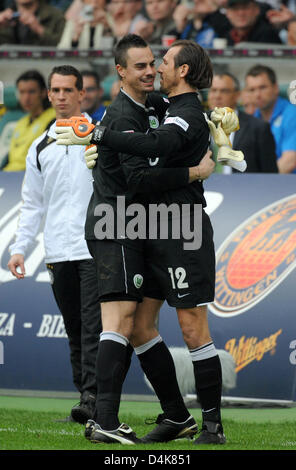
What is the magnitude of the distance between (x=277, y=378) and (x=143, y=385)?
3.00ft

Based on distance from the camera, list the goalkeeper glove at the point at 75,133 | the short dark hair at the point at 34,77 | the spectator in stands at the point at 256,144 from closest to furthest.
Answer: the goalkeeper glove at the point at 75,133, the spectator in stands at the point at 256,144, the short dark hair at the point at 34,77

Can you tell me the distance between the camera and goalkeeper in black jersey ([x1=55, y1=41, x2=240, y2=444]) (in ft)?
16.1

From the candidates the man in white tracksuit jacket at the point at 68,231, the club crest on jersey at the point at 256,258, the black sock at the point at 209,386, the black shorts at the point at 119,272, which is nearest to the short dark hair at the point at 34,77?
the man in white tracksuit jacket at the point at 68,231

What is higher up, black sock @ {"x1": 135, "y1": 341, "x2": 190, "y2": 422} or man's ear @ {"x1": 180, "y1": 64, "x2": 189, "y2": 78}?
man's ear @ {"x1": 180, "y1": 64, "x2": 189, "y2": 78}

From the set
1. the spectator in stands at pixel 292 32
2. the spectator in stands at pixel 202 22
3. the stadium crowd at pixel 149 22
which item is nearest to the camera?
the spectator in stands at pixel 292 32

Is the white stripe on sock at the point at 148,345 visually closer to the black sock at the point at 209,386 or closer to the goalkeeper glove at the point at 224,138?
the black sock at the point at 209,386

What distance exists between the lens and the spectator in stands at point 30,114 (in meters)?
10.0

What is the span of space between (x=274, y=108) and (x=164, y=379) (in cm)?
465

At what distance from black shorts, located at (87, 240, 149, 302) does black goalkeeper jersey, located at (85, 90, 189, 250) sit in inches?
1.8

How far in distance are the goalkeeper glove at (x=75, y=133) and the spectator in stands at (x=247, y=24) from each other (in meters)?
5.95

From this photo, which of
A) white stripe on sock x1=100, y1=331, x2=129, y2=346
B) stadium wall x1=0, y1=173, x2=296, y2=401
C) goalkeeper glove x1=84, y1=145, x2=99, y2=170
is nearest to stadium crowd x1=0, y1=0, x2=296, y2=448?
stadium wall x1=0, y1=173, x2=296, y2=401

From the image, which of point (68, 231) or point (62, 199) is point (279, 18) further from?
point (68, 231)

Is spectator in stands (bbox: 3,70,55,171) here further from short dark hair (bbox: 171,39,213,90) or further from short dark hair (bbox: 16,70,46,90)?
short dark hair (bbox: 171,39,213,90)
